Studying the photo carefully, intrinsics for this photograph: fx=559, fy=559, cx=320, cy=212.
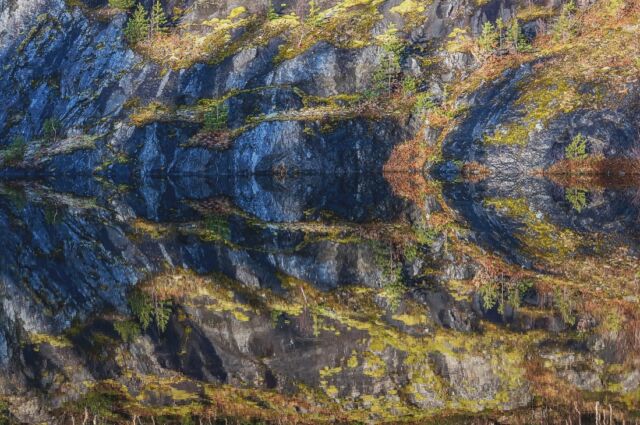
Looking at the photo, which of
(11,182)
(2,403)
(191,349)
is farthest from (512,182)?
(11,182)

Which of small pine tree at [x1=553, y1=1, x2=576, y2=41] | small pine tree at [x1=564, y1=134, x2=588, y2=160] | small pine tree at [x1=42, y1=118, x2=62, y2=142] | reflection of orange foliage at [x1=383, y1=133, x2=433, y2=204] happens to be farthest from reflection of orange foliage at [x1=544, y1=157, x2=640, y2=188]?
small pine tree at [x1=42, y1=118, x2=62, y2=142]

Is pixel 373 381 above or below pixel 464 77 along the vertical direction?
below

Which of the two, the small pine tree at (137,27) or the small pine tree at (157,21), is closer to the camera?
the small pine tree at (137,27)

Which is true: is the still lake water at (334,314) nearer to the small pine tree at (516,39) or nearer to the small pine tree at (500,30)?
the small pine tree at (516,39)

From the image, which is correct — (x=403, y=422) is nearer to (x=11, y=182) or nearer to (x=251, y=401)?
(x=251, y=401)

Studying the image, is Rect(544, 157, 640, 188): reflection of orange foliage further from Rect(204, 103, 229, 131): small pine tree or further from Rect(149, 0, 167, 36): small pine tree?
Rect(149, 0, 167, 36): small pine tree

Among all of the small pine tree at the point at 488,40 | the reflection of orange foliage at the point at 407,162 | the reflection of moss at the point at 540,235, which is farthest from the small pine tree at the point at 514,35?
the reflection of moss at the point at 540,235
